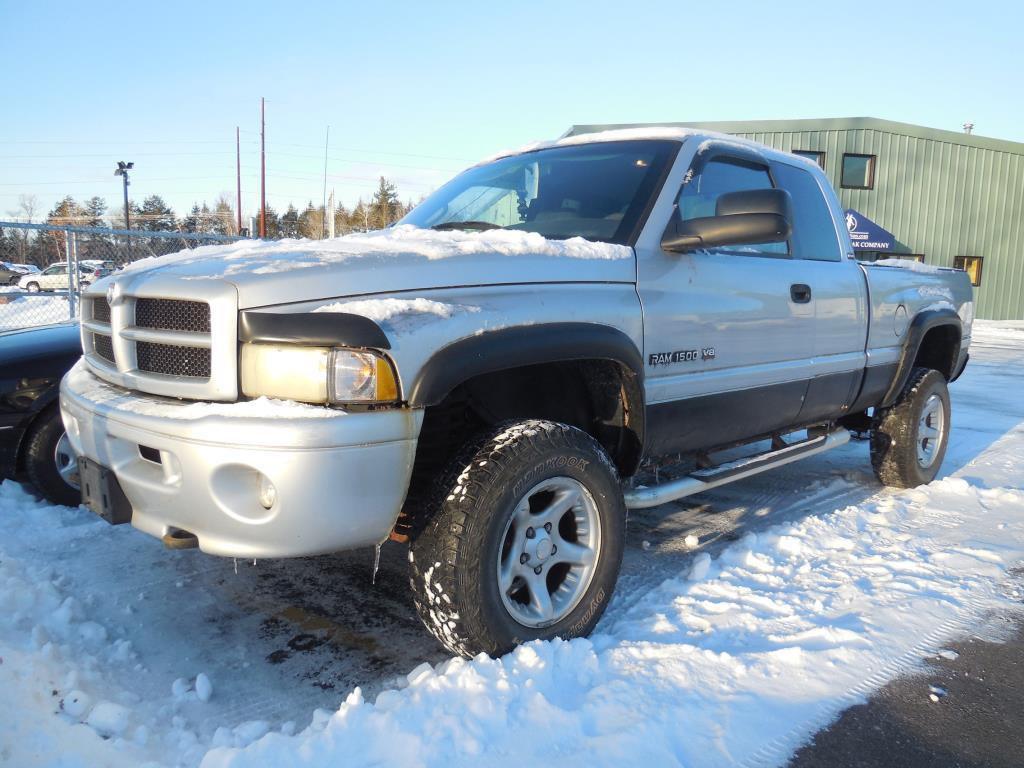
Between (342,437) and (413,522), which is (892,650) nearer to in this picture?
(413,522)

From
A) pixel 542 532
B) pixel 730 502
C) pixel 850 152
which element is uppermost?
pixel 850 152

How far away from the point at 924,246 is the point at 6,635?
92.8 ft

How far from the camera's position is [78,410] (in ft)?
8.69

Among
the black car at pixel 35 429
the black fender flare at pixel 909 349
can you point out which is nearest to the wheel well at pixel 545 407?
the black car at pixel 35 429

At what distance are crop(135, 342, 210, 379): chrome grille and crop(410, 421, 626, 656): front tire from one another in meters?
0.82

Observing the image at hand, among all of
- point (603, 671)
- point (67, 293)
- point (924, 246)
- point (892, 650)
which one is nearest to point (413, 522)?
point (603, 671)

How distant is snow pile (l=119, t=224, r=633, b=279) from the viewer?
2385 mm

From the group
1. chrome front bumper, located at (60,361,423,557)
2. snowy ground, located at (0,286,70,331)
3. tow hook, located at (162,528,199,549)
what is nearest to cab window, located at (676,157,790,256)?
chrome front bumper, located at (60,361,423,557)

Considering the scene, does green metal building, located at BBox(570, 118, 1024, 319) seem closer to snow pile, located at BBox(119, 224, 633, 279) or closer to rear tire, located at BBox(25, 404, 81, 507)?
rear tire, located at BBox(25, 404, 81, 507)

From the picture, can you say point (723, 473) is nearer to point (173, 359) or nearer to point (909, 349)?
→ point (909, 349)

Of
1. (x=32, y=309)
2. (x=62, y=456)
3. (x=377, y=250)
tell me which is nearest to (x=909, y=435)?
(x=377, y=250)

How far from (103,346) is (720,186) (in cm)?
283

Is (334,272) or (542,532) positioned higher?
(334,272)

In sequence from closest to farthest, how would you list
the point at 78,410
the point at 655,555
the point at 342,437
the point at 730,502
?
the point at 342,437
the point at 78,410
the point at 655,555
the point at 730,502
